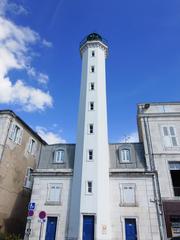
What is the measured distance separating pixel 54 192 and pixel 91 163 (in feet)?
14.3

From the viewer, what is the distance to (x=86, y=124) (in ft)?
70.3

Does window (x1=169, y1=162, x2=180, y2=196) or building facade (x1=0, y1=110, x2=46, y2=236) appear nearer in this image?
building facade (x1=0, y1=110, x2=46, y2=236)

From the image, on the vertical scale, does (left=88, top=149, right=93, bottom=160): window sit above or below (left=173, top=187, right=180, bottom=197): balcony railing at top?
above

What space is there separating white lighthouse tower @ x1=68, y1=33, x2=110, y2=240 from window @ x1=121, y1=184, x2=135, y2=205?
1477mm

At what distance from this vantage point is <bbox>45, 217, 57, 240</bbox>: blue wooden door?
1767cm

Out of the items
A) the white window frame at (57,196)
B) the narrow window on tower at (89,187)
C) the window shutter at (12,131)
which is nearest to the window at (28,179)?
the white window frame at (57,196)

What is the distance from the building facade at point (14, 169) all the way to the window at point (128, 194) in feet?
33.1

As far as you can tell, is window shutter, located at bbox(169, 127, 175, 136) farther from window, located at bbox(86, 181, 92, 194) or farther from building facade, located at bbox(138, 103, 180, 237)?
window, located at bbox(86, 181, 92, 194)

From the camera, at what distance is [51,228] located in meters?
18.0

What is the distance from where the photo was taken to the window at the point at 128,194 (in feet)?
60.5

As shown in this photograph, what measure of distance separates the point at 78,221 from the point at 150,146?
968 cm

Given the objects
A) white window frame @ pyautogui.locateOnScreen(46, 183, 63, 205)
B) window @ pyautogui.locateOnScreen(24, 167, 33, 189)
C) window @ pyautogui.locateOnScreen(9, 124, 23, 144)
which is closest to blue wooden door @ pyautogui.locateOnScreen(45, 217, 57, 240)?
white window frame @ pyautogui.locateOnScreen(46, 183, 63, 205)

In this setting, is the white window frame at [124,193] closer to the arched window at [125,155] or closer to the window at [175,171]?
the arched window at [125,155]

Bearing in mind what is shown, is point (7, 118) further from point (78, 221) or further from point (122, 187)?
point (122, 187)
